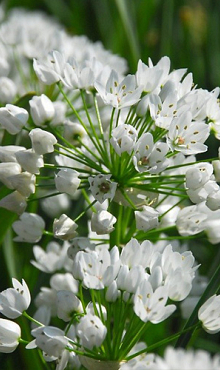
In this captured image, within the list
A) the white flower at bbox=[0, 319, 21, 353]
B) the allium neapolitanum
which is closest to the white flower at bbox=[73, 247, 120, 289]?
the allium neapolitanum

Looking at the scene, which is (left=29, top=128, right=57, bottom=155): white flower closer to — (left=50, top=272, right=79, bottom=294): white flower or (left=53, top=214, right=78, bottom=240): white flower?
(left=53, top=214, right=78, bottom=240): white flower

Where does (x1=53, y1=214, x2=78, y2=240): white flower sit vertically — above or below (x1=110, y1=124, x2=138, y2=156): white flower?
below

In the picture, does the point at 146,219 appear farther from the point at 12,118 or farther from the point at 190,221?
the point at 12,118

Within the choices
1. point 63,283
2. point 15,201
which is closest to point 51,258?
point 63,283

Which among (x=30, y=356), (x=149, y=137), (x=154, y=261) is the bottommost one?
A: (x=30, y=356)

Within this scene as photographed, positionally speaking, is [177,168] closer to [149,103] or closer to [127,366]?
[149,103]

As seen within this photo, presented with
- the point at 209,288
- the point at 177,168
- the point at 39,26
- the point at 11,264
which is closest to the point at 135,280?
the point at 209,288

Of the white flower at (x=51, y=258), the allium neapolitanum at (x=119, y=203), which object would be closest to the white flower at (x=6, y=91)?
the allium neapolitanum at (x=119, y=203)
